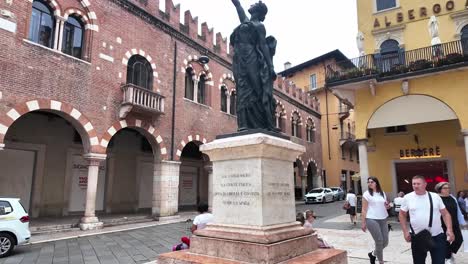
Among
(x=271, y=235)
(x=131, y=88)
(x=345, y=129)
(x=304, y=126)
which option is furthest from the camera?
(x=345, y=129)

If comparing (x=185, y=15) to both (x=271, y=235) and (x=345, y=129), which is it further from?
(x=345, y=129)

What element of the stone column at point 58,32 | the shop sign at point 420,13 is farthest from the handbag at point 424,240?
the shop sign at point 420,13

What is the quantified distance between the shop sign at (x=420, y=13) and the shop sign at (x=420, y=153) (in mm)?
6149

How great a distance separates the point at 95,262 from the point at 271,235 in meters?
5.15

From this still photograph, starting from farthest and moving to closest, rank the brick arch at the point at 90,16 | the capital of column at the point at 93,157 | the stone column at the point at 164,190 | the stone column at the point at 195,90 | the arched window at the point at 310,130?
the arched window at the point at 310,130 → the stone column at the point at 195,90 → the stone column at the point at 164,190 → the brick arch at the point at 90,16 → the capital of column at the point at 93,157

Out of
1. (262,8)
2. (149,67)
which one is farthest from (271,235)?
(149,67)

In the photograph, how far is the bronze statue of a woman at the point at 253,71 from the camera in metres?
5.34

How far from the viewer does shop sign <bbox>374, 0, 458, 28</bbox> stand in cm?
1550

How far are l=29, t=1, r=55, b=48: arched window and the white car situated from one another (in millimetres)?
6312

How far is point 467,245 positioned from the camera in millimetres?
6070

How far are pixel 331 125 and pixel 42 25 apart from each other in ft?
95.0

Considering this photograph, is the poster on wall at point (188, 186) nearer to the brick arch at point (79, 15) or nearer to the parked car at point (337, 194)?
the brick arch at point (79, 15)

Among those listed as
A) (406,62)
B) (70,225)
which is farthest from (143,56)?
(406,62)

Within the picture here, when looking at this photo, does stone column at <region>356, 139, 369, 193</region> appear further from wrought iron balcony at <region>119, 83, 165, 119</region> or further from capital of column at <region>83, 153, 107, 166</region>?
capital of column at <region>83, 153, 107, 166</region>
